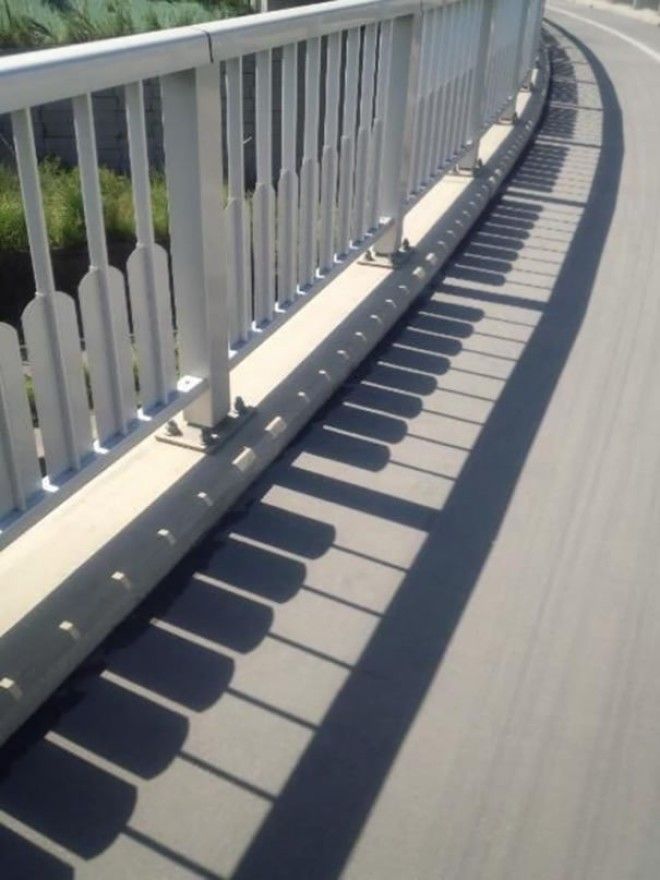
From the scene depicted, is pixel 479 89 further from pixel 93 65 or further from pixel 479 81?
pixel 93 65

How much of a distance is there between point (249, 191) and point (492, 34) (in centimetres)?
330

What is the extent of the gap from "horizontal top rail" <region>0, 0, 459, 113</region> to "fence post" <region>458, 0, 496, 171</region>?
8.12ft

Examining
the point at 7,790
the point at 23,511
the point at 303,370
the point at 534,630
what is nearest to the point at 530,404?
the point at 303,370

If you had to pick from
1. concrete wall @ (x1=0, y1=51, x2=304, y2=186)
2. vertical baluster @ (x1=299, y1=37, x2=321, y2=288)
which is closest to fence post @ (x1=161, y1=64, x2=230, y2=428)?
vertical baluster @ (x1=299, y1=37, x2=321, y2=288)

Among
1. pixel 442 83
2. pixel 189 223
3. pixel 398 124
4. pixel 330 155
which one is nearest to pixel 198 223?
pixel 189 223

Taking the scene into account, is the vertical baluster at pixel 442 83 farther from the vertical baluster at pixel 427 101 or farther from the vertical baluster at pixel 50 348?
the vertical baluster at pixel 50 348

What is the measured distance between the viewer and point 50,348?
1.75 meters

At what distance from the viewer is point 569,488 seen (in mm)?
2514

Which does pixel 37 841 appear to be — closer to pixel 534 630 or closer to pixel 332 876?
→ pixel 332 876

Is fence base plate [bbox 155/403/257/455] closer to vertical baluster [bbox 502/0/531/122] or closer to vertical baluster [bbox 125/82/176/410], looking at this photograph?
vertical baluster [bbox 125/82/176/410]

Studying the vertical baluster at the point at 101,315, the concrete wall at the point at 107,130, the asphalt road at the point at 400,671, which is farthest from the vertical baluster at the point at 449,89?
the concrete wall at the point at 107,130

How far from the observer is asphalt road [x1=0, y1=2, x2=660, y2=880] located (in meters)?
1.54

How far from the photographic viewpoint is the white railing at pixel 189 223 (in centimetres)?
168

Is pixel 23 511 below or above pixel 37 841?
above
